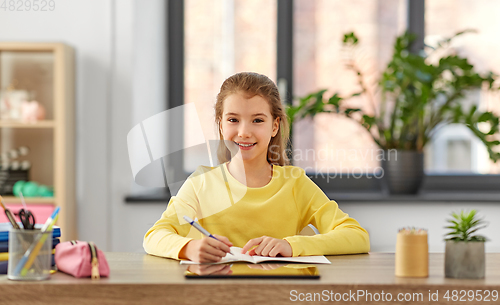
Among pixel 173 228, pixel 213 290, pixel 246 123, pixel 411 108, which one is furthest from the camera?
pixel 411 108

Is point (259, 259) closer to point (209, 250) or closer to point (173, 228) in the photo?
point (209, 250)

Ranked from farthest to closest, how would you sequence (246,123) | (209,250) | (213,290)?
(246,123)
(209,250)
(213,290)

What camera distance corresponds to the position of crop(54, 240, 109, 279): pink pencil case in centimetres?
85

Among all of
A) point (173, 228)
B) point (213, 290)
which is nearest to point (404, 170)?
point (173, 228)

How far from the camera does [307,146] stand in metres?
2.79

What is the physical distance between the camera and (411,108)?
2373 millimetres

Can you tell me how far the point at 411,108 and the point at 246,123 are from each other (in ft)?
4.29

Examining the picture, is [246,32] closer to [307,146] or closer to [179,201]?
[307,146]

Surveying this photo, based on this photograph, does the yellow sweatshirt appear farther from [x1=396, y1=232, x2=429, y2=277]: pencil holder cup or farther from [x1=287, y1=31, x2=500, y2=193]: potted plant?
[x1=287, y1=31, x2=500, y2=193]: potted plant

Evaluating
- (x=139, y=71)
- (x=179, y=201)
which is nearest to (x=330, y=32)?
(x=139, y=71)

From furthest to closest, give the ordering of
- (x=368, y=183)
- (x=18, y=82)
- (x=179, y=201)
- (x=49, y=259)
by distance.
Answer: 1. (x=368, y=183)
2. (x=18, y=82)
3. (x=179, y=201)
4. (x=49, y=259)

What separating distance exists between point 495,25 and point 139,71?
1.90 m

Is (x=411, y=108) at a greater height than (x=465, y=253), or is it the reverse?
(x=411, y=108)

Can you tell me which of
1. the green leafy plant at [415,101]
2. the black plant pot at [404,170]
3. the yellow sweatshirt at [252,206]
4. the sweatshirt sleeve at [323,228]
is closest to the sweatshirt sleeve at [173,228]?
the yellow sweatshirt at [252,206]
